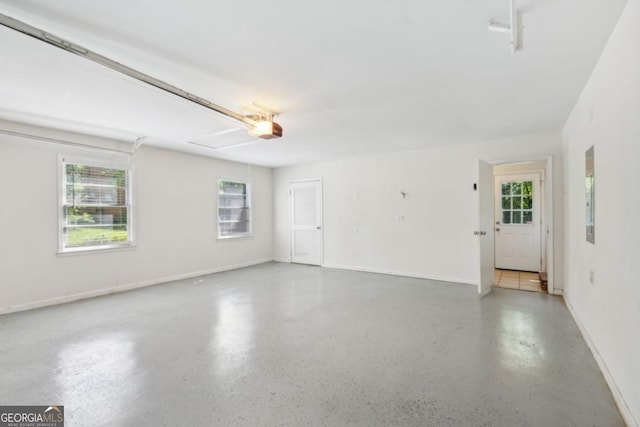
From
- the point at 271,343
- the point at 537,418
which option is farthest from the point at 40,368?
the point at 537,418

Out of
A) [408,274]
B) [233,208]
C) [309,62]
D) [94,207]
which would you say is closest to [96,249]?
[94,207]

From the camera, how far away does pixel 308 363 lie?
238 centimetres

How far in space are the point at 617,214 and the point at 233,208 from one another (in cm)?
609

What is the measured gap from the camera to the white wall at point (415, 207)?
4.71 metres

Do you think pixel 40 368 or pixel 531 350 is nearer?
pixel 40 368

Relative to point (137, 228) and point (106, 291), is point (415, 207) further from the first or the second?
point (106, 291)

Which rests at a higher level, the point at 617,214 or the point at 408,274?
the point at 617,214

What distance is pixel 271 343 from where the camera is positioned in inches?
108

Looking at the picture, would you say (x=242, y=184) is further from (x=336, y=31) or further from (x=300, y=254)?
(x=336, y=31)

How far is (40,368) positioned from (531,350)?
4.12 m

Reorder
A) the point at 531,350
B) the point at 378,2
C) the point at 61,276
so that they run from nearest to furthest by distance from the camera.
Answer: the point at 378,2 → the point at 531,350 → the point at 61,276

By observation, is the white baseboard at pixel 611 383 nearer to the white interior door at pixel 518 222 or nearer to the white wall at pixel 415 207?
the white wall at pixel 415 207

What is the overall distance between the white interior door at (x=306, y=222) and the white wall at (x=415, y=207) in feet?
0.68

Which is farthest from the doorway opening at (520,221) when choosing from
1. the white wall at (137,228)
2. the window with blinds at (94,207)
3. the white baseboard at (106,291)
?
the window with blinds at (94,207)
